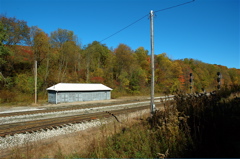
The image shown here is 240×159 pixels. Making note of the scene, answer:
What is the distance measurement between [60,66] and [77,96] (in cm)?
1397

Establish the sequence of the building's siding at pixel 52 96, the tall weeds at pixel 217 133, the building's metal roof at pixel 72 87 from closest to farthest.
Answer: the tall weeds at pixel 217 133
the building's siding at pixel 52 96
the building's metal roof at pixel 72 87

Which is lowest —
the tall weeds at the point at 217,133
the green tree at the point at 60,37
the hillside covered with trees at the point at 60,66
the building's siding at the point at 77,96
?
the building's siding at the point at 77,96

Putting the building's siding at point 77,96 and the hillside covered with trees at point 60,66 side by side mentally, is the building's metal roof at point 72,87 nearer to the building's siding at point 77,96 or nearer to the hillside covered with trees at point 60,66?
the building's siding at point 77,96

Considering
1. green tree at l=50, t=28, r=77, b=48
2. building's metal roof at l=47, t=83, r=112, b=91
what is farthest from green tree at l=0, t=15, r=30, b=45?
building's metal roof at l=47, t=83, r=112, b=91

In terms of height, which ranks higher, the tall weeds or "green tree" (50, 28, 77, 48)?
"green tree" (50, 28, 77, 48)

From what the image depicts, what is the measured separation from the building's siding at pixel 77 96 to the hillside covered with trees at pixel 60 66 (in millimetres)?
4360

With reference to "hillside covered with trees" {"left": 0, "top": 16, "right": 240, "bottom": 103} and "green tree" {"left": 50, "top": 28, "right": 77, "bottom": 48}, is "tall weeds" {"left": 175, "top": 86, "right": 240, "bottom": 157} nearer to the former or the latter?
"hillside covered with trees" {"left": 0, "top": 16, "right": 240, "bottom": 103}

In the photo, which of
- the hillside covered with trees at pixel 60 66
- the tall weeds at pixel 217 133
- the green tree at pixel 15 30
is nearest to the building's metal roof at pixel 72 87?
the hillside covered with trees at pixel 60 66

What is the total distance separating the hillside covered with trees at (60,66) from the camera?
86.5ft

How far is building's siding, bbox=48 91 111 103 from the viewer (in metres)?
23.2

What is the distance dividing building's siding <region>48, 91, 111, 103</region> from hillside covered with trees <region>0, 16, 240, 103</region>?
4360mm

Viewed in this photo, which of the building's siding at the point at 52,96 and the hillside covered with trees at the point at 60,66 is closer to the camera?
the building's siding at the point at 52,96

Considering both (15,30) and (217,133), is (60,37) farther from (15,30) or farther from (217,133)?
(217,133)

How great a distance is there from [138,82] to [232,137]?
120ft
